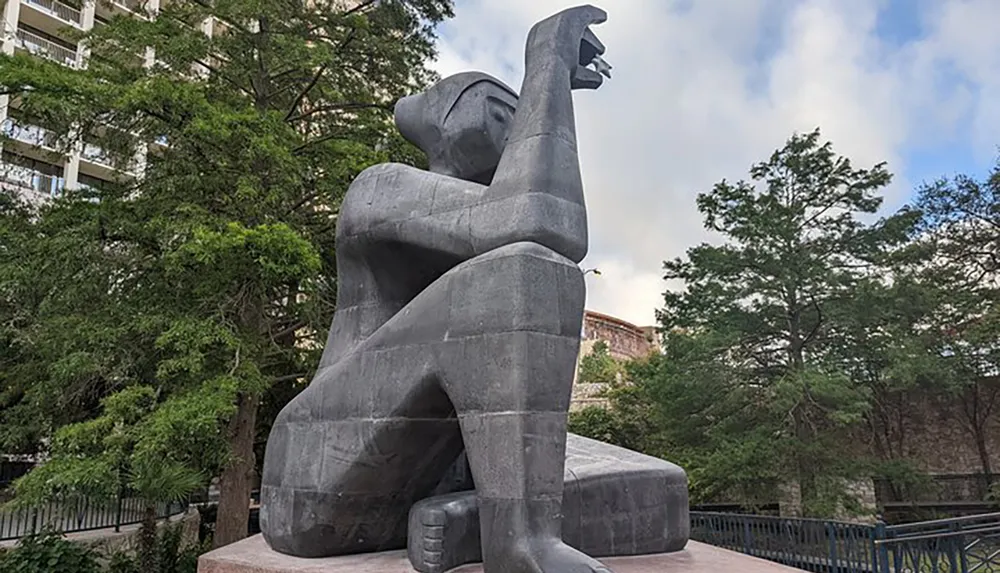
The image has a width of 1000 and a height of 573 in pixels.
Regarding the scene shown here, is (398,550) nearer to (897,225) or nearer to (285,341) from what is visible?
(285,341)

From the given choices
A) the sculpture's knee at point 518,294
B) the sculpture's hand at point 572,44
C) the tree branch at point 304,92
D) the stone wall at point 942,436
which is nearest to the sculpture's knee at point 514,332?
the sculpture's knee at point 518,294

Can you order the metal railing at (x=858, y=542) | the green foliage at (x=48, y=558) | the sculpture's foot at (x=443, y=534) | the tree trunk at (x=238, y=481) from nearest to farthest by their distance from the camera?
the sculpture's foot at (x=443, y=534) < the metal railing at (x=858, y=542) < the green foliage at (x=48, y=558) < the tree trunk at (x=238, y=481)

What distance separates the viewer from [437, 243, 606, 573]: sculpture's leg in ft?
10.6

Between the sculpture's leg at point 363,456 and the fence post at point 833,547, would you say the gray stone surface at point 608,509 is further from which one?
the fence post at point 833,547

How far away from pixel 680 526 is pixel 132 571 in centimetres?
752

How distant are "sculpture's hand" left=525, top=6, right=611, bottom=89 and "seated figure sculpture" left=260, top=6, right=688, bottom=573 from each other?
1 centimetres

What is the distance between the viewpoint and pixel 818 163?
14125 mm

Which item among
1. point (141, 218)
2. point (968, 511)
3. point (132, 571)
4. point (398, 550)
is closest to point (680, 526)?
point (398, 550)

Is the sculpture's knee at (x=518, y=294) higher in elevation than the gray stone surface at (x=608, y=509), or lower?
higher

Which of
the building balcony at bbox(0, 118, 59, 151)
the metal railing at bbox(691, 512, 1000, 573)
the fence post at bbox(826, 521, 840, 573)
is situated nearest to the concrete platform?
the metal railing at bbox(691, 512, 1000, 573)

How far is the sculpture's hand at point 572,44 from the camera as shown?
404cm

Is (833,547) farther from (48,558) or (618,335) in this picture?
(618,335)

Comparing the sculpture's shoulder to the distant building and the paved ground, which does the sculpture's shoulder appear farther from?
the distant building

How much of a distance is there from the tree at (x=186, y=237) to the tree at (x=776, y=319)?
7.23 meters
